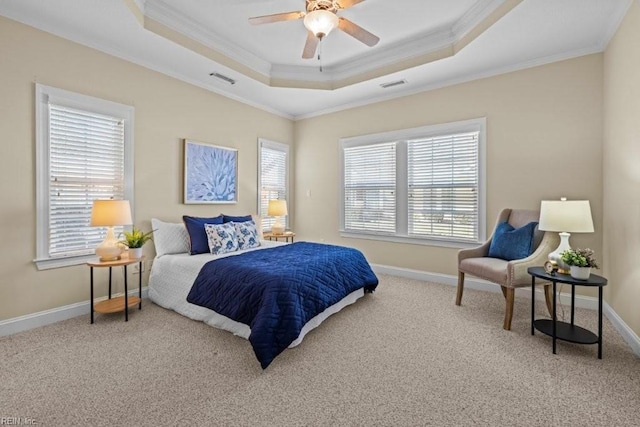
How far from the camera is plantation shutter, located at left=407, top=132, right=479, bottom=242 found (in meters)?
3.87

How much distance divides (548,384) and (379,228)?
303 cm

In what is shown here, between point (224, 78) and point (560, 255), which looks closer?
point (560, 255)

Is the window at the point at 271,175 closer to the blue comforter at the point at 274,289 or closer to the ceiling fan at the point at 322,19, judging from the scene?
the blue comforter at the point at 274,289

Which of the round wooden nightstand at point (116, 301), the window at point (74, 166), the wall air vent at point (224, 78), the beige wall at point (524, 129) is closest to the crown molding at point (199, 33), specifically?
the wall air vent at point (224, 78)

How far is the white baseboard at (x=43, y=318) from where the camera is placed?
2561 millimetres

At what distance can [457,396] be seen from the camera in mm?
1774

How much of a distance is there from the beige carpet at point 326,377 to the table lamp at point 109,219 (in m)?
0.67

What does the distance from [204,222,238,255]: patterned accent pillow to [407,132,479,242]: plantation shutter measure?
8.47 feet

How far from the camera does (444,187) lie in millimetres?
4074

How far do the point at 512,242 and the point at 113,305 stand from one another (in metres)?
4.20

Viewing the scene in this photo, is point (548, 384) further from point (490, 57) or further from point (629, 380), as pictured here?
point (490, 57)

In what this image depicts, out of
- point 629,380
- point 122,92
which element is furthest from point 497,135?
point 122,92

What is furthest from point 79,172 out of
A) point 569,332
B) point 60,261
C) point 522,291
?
point 522,291

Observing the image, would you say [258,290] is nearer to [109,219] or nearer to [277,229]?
[109,219]
